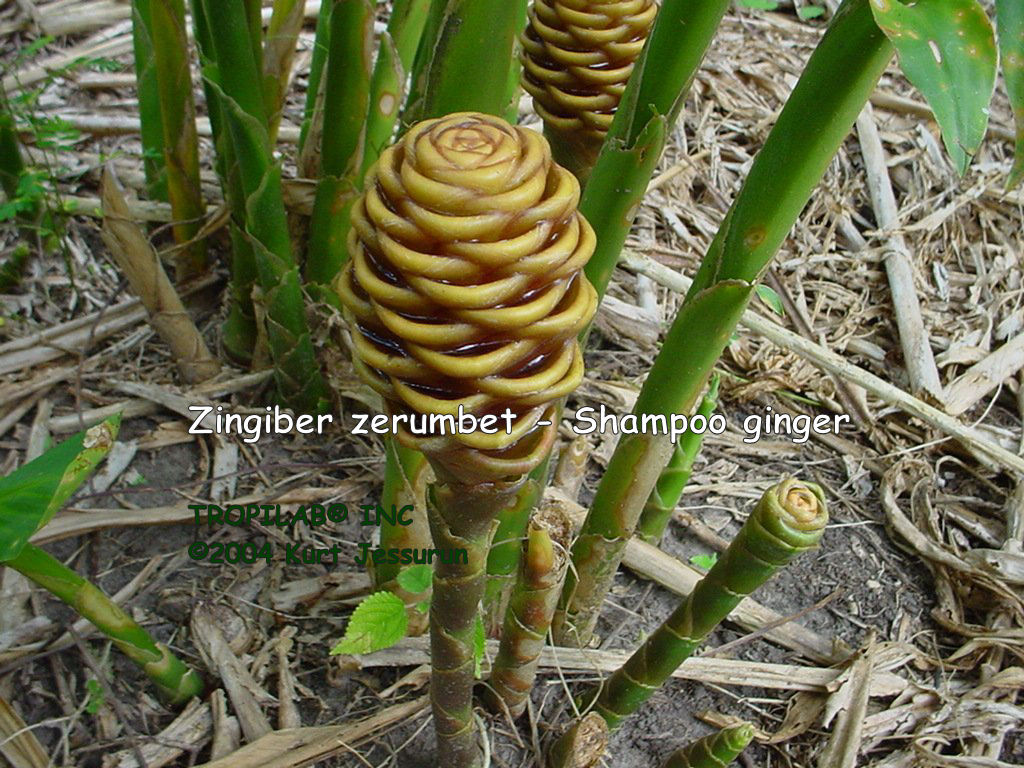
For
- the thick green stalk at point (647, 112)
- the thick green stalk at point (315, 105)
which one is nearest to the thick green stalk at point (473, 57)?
the thick green stalk at point (647, 112)

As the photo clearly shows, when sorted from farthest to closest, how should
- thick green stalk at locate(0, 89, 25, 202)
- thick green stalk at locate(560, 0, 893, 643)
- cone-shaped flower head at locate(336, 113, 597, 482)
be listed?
1. thick green stalk at locate(0, 89, 25, 202)
2. thick green stalk at locate(560, 0, 893, 643)
3. cone-shaped flower head at locate(336, 113, 597, 482)

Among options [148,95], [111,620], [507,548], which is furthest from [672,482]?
[148,95]

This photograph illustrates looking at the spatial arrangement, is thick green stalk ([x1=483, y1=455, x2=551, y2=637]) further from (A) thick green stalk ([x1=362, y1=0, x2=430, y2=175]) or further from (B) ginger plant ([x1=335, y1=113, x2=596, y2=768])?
(A) thick green stalk ([x1=362, y1=0, x2=430, y2=175])

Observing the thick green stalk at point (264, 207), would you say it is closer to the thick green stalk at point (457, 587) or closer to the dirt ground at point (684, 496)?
the dirt ground at point (684, 496)

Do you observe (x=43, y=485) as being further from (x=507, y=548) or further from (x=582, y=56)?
(x=582, y=56)

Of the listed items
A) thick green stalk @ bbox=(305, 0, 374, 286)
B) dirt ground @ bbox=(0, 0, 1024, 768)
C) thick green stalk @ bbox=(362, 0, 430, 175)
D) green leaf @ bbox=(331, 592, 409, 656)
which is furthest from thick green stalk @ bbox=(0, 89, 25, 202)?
green leaf @ bbox=(331, 592, 409, 656)

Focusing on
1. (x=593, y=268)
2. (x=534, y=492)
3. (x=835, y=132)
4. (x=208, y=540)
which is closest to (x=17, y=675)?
(x=208, y=540)
